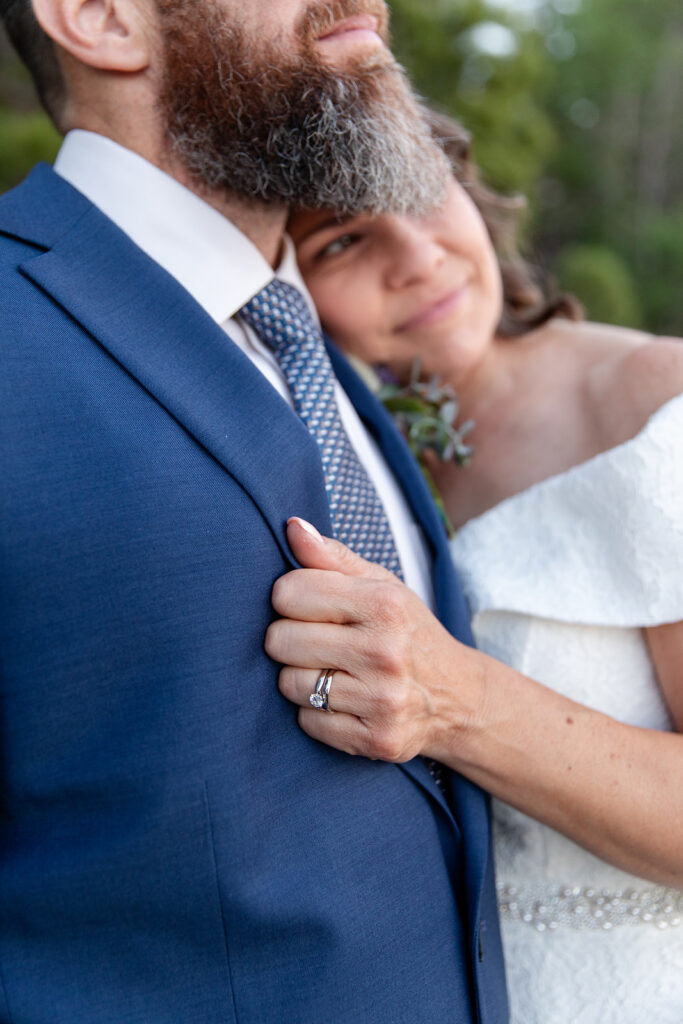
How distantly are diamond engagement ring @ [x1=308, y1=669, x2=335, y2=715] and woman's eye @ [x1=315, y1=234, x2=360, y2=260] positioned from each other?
1.28 meters

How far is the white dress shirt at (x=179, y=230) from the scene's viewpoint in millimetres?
1696

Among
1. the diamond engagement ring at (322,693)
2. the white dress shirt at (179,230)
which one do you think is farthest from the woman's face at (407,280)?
the diamond engagement ring at (322,693)

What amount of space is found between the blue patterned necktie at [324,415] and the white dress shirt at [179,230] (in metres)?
0.03

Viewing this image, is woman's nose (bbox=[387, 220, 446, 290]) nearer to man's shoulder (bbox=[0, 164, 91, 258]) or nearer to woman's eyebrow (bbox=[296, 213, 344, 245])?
woman's eyebrow (bbox=[296, 213, 344, 245])

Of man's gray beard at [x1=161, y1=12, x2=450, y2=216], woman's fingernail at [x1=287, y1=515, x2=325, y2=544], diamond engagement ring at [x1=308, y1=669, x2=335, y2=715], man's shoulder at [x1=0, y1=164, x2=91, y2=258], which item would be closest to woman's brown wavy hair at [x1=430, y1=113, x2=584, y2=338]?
man's gray beard at [x1=161, y1=12, x2=450, y2=216]

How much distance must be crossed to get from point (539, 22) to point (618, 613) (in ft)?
120

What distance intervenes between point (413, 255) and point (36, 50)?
1.00m

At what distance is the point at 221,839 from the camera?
4.34 ft

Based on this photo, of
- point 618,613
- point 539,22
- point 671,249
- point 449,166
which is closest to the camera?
point 618,613

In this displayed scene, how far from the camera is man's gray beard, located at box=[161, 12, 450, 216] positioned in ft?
5.81

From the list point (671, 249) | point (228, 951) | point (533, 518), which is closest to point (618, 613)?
point (533, 518)

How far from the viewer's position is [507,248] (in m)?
2.96

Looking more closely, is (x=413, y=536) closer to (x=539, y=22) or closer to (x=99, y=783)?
(x=99, y=783)

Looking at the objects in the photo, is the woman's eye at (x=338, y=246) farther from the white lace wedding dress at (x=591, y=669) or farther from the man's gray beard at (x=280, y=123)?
the white lace wedding dress at (x=591, y=669)
